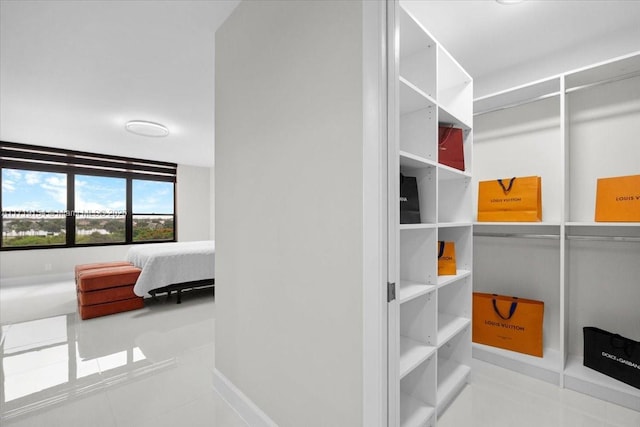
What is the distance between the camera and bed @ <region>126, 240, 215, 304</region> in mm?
3699

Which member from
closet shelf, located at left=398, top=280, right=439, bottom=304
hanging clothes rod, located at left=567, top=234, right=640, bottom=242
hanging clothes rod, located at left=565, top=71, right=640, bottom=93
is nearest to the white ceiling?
hanging clothes rod, located at left=565, top=71, right=640, bottom=93

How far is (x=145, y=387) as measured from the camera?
2.04 m

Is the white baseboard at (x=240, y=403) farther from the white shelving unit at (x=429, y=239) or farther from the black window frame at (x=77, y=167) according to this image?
the black window frame at (x=77, y=167)

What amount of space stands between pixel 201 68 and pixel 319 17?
1.77 metres

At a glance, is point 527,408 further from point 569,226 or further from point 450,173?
point 450,173

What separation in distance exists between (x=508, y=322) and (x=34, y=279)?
7229 mm

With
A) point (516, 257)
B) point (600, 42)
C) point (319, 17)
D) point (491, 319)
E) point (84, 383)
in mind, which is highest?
point (600, 42)

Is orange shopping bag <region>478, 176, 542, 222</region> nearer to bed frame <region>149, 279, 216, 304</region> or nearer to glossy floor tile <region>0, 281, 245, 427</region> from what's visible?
glossy floor tile <region>0, 281, 245, 427</region>

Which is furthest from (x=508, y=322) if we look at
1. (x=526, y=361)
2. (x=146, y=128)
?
(x=146, y=128)

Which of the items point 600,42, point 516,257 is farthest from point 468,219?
point 600,42

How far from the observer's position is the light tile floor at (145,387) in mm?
1695

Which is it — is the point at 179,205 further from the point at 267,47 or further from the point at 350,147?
the point at 350,147

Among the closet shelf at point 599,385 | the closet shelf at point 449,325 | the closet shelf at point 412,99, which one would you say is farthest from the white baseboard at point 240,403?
the closet shelf at point 599,385

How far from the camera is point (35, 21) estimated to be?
1.95 metres
